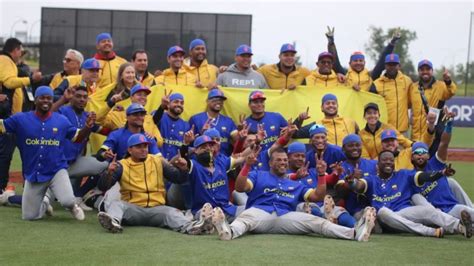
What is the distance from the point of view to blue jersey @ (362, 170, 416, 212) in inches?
400

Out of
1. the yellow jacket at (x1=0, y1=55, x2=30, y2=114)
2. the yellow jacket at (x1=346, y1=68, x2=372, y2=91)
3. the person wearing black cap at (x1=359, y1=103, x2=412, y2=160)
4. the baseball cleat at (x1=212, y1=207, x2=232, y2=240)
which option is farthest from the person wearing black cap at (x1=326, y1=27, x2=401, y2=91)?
the yellow jacket at (x1=0, y1=55, x2=30, y2=114)

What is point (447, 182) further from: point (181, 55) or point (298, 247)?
point (181, 55)

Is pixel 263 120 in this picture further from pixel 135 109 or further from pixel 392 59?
pixel 392 59

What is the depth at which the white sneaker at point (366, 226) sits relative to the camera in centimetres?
920

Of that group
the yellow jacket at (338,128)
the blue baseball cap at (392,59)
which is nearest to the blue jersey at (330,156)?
the yellow jacket at (338,128)

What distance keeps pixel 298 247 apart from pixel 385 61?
504 centimetres

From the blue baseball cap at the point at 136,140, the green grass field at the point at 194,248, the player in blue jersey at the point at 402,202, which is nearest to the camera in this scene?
the green grass field at the point at 194,248

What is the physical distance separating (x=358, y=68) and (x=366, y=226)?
163 inches

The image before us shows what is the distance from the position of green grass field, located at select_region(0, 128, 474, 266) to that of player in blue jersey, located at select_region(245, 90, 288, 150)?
2.28 meters

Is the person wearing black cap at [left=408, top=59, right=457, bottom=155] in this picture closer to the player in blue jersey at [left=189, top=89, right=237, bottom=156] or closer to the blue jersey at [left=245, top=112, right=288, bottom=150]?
the blue jersey at [left=245, top=112, right=288, bottom=150]

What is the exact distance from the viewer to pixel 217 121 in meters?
11.4

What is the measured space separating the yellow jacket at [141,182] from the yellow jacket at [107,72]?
2650mm

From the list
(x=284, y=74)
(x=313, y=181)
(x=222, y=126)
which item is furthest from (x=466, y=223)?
(x=284, y=74)

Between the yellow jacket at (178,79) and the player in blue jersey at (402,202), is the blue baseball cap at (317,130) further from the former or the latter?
the yellow jacket at (178,79)
